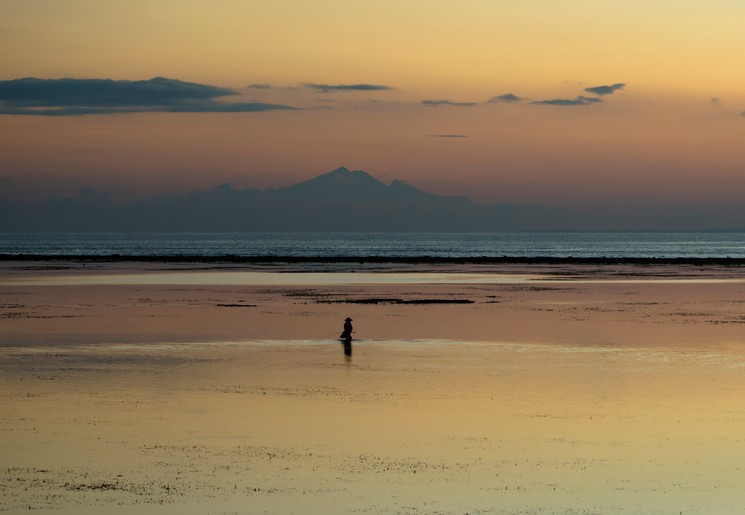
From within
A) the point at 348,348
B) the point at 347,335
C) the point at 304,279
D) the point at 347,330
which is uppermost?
the point at 347,330

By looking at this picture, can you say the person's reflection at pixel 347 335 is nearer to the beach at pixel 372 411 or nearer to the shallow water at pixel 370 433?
the beach at pixel 372 411

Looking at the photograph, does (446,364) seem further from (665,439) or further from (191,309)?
(191,309)

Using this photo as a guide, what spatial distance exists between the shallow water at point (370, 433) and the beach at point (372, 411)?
0.07m

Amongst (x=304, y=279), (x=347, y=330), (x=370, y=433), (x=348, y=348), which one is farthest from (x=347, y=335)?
(x=304, y=279)

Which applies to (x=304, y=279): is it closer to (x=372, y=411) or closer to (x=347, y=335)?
(x=347, y=335)

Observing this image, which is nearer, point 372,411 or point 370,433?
point 370,433

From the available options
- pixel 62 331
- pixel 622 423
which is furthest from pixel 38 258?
pixel 622 423

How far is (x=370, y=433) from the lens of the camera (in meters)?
22.4

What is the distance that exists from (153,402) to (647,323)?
27.0 meters

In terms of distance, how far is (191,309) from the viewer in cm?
5366

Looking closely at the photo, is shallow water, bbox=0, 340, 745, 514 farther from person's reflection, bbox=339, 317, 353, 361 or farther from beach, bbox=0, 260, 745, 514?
person's reflection, bbox=339, 317, 353, 361

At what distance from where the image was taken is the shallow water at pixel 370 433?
57.5ft

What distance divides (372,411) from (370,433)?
2.46 m

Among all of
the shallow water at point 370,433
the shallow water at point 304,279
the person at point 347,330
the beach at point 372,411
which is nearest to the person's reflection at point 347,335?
the person at point 347,330
